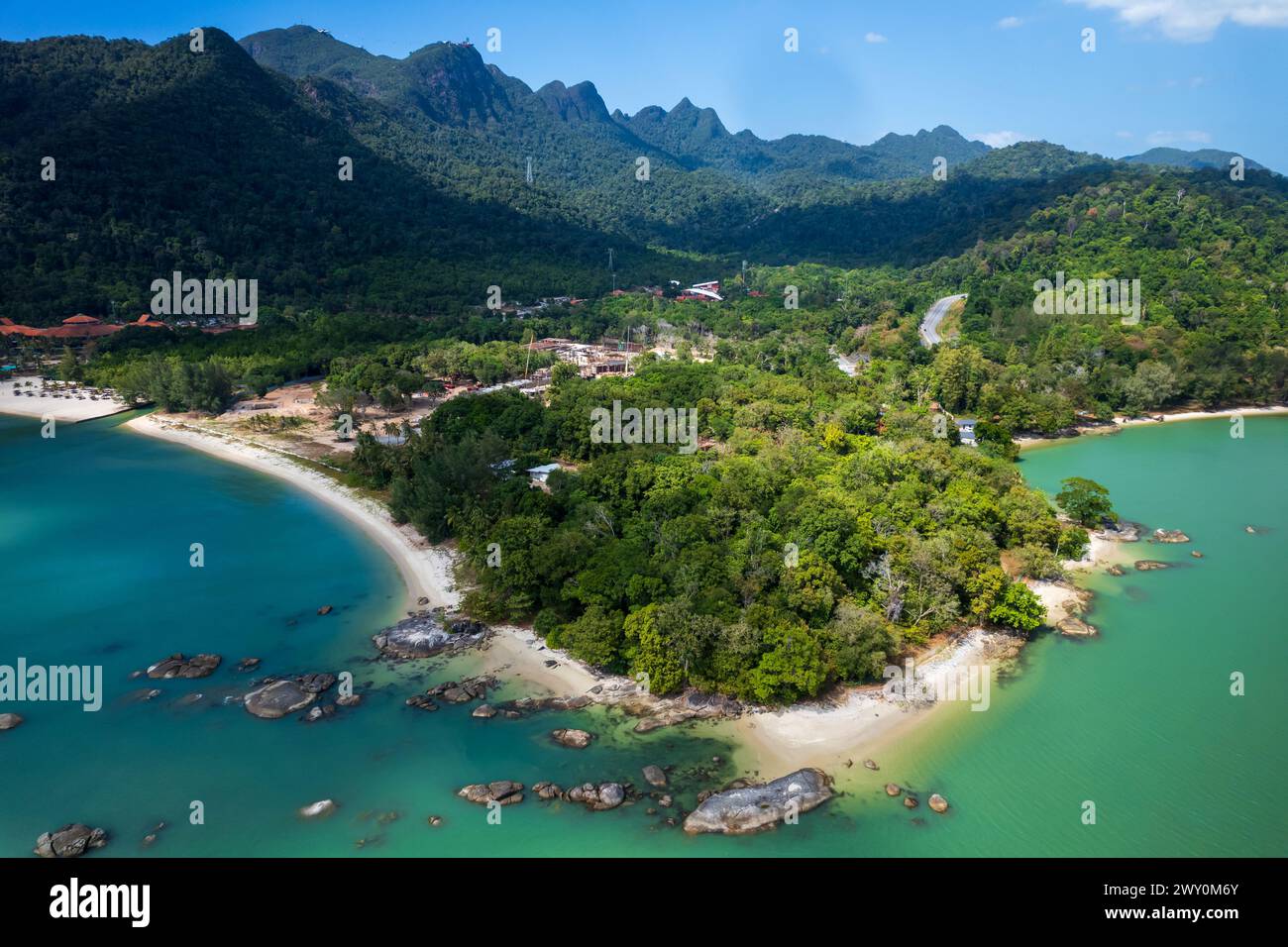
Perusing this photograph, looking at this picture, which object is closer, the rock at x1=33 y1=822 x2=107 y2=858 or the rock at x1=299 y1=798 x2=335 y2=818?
the rock at x1=33 y1=822 x2=107 y2=858

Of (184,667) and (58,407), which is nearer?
(184,667)

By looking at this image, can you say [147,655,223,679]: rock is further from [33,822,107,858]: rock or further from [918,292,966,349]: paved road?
[918,292,966,349]: paved road

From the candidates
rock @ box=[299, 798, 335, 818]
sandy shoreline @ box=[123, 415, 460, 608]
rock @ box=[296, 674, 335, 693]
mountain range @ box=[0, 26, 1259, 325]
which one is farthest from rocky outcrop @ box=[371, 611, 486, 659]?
mountain range @ box=[0, 26, 1259, 325]

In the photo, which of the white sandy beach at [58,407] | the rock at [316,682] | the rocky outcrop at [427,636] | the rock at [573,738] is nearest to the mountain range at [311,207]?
the white sandy beach at [58,407]

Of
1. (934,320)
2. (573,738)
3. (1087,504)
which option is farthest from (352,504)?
(934,320)

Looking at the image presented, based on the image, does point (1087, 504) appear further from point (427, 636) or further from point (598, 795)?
point (427, 636)

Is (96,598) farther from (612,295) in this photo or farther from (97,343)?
(612,295)

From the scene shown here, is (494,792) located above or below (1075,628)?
below

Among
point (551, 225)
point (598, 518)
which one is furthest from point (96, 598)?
point (551, 225)
